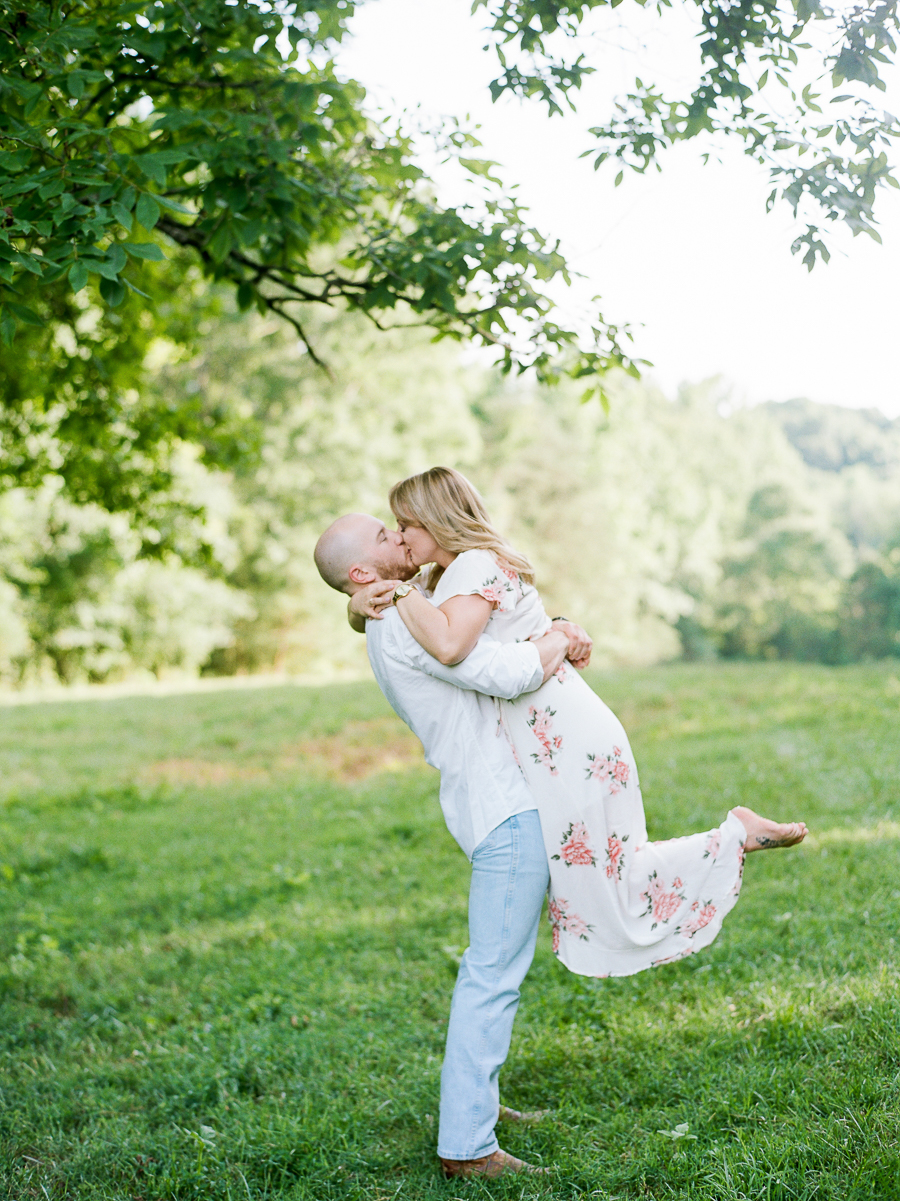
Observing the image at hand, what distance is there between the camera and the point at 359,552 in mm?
3027

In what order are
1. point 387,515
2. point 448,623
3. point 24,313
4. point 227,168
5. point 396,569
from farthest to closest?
1. point 387,515
2. point 227,168
3. point 24,313
4. point 396,569
5. point 448,623

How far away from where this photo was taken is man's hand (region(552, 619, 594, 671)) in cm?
310

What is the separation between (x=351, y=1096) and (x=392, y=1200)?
2.42 ft

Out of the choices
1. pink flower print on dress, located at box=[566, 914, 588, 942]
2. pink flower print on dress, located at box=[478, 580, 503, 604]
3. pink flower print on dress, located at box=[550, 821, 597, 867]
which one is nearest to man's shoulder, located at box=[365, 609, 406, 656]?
pink flower print on dress, located at box=[478, 580, 503, 604]

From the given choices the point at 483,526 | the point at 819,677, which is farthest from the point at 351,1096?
the point at 819,677

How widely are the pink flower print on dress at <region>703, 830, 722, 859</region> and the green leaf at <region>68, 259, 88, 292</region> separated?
2.59 m

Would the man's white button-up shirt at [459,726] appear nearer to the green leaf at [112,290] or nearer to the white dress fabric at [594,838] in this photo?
the white dress fabric at [594,838]

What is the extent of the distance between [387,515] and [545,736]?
24757mm

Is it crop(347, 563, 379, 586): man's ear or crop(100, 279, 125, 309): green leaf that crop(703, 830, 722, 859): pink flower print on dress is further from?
crop(100, 279, 125, 309): green leaf

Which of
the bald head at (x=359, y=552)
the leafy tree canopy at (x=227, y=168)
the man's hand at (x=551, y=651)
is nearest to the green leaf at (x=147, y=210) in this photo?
the leafy tree canopy at (x=227, y=168)

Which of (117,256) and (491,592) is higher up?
(117,256)

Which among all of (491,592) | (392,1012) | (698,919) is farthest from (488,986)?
(392,1012)

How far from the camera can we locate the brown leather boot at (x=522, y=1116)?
3.26 meters

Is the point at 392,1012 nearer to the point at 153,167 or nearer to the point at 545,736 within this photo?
the point at 545,736
